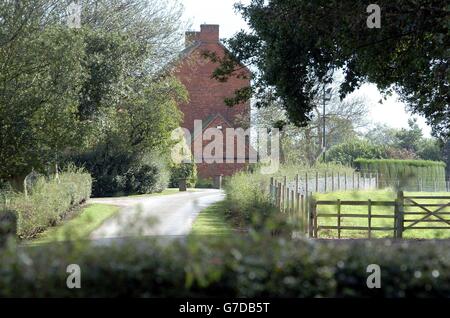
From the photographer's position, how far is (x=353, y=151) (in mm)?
87062

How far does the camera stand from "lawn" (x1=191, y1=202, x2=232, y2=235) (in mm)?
24625

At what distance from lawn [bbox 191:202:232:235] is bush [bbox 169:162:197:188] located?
26420 mm

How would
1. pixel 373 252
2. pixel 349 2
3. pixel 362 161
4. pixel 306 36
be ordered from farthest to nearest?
pixel 362 161, pixel 306 36, pixel 349 2, pixel 373 252

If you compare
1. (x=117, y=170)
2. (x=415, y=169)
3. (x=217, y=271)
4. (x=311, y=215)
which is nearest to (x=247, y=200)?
(x=311, y=215)

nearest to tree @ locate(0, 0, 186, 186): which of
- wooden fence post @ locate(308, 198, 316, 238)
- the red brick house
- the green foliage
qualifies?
wooden fence post @ locate(308, 198, 316, 238)

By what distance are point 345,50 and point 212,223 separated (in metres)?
11.5

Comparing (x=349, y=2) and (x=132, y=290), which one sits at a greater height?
(x=349, y=2)

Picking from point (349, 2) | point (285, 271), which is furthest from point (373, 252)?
point (349, 2)

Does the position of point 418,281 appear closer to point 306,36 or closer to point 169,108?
point 306,36

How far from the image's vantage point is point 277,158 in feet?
217

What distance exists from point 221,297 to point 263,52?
16.5 meters

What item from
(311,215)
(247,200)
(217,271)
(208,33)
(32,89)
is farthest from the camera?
(208,33)

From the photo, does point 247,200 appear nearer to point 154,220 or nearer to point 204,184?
point 154,220

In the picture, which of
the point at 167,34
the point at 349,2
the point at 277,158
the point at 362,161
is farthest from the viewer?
the point at 362,161
